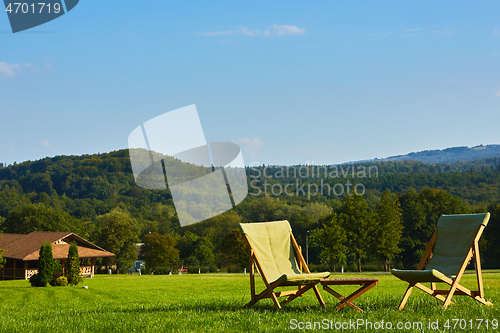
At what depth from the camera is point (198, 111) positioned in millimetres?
12672

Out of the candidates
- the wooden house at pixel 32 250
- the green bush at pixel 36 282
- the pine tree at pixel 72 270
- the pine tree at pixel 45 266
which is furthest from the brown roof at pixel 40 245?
the pine tree at pixel 45 266

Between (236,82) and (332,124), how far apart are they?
19.6 meters

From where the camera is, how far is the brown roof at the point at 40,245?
32250mm

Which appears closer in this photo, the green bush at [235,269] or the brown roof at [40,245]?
the brown roof at [40,245]

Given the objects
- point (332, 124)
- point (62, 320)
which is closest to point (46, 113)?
point (332, 124)

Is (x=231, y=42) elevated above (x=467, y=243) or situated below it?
above

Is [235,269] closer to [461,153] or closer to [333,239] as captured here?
[333,239]

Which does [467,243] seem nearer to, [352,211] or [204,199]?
[204,199]

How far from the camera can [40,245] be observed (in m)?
33.2

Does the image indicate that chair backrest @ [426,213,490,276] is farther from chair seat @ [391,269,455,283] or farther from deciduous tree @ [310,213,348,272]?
deciduous tree @ [310,213,348,272]

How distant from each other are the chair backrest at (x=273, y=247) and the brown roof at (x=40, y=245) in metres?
29.4

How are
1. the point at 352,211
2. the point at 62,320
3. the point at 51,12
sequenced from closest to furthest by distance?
the point at 62,320, the point at 51,12, the point at 352,211

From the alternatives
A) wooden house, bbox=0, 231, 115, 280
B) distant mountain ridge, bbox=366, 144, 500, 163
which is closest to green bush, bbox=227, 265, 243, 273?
wooden house, bbox=0, 231, 115, 280

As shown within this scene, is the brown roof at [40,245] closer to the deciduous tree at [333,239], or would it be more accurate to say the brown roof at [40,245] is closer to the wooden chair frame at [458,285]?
the deciduous tree at [333,239]
